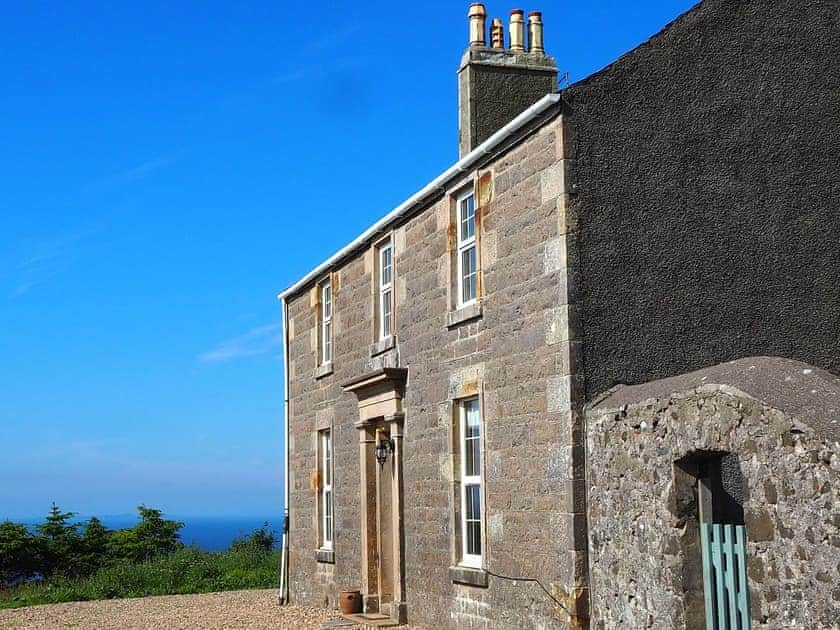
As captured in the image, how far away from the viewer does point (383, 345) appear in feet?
53.5

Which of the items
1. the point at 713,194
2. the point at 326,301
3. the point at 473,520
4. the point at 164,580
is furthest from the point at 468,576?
the point at 164,580

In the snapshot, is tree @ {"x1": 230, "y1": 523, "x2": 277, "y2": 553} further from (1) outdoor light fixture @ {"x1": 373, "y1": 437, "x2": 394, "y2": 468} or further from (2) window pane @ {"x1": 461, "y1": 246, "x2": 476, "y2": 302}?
(2) window pane @ {"x1": 461, "y1": 246, "x2": 476, "y2": 302}

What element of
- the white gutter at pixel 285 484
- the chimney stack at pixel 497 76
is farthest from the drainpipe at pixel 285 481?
the chimney stack at pixel 497 76

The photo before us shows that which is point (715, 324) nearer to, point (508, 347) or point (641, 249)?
point (641, 249)

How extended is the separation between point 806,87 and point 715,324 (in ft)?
9.89

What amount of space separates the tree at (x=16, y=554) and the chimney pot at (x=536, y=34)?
57.6 feet

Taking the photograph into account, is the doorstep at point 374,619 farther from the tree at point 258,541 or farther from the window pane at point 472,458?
the tree at point 258,541

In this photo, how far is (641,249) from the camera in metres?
11.7

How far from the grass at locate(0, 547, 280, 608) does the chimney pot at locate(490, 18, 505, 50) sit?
1290 cm

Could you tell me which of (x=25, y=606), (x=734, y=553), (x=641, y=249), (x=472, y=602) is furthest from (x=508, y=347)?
(x=25, y=606)

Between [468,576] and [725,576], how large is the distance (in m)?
4.29

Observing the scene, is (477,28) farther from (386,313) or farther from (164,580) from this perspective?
(164,580)

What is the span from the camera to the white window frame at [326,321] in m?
19.2

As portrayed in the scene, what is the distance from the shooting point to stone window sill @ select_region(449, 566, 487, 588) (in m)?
13.0
